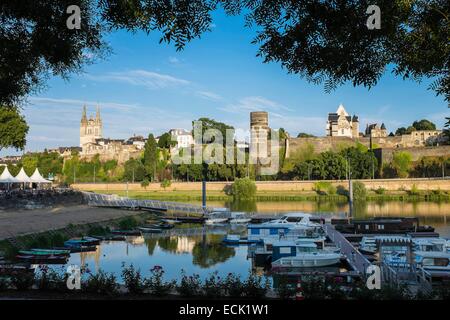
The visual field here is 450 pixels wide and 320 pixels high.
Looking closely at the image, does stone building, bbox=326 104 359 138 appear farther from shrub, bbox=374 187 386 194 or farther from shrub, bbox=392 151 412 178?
shrub, bbox=374 187 386 194

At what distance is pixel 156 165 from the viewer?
340 feet

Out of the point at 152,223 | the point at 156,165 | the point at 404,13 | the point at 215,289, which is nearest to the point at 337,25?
the point at 404,13

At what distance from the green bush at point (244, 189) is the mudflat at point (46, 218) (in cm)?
3201

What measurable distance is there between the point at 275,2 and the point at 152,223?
3927 centimetres

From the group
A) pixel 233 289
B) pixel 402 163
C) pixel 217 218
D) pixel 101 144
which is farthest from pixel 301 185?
pixel 101 144

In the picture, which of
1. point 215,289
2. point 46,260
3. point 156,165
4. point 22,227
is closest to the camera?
point 215,289

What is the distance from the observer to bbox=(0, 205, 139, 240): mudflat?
3058 centimetres

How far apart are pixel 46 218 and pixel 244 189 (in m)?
46.4

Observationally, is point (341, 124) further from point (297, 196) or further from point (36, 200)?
point (36, 200)

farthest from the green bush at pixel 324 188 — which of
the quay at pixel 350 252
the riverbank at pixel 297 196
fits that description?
the quay at pixel 350 252

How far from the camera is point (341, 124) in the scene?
13525 cm

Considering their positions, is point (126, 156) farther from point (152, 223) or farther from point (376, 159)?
point (152, 223)
